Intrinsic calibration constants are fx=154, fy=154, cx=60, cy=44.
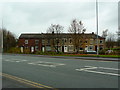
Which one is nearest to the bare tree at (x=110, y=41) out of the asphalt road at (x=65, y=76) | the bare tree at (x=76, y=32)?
the bare tree at (x=76, y=32)

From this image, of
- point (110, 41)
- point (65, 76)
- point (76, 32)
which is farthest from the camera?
point (110, 41)

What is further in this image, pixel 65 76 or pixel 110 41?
pixel 110 41

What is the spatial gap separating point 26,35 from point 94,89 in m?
64.5

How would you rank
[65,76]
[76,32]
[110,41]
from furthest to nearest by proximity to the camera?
[110,41], [76,32], [65,76]

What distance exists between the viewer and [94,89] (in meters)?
5.88

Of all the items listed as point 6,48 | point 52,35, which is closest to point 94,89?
point 52,35

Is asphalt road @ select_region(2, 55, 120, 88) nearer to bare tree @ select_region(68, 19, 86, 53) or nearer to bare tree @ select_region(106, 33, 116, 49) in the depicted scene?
bare tree @ select_region(68, 19, 86, 53)

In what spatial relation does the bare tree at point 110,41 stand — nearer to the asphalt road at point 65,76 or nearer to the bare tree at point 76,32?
the bare tree at point 76,32

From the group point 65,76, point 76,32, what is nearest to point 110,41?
point 76,32

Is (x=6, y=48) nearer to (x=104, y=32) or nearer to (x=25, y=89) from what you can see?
(x=104, y=32)

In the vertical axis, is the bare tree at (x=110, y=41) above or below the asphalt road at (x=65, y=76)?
above

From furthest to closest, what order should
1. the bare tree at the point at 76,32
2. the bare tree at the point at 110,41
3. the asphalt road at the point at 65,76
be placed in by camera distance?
the bare tree at the point at 110,41
the bare tree at the point at 76,32
the asphalt road at the point at 65,76

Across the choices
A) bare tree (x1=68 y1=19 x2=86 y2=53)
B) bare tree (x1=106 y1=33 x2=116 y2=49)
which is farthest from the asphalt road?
bare tree (x1=106 y1=33 x2=116 y2=49)

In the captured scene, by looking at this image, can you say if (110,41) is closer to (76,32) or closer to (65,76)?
(76,32)
